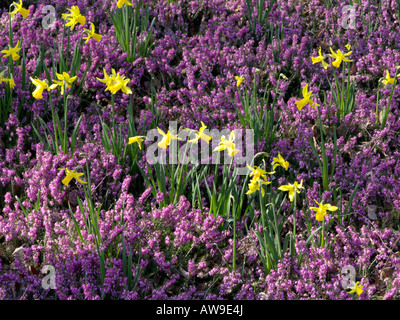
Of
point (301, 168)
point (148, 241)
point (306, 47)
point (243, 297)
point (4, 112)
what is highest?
point (306, 47)

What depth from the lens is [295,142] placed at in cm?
331

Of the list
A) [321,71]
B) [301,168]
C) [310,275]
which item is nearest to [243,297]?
[310,275]

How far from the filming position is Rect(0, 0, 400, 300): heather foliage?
2.59 meters

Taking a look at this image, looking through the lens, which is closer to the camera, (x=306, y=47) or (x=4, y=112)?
(x=4, y=112)

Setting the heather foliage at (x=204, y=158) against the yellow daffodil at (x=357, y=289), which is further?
the heather foliage at (x=204, y=158)

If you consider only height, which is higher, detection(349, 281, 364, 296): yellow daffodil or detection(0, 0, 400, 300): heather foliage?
detection(0, 0, 400, 300): heather foliage

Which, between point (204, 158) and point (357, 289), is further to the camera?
point (204, 158)

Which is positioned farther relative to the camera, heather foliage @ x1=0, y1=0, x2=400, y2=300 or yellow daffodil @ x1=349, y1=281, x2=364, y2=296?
heather foliage @ x1=0, y1=0, x2=400, y2=300

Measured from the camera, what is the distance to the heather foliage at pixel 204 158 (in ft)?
8.48

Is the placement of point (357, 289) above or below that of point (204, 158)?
below

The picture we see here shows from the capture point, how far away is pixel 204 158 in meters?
3.17

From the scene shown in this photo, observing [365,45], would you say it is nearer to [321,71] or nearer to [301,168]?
[321,71]

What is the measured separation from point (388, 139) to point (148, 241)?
1802 millimetres

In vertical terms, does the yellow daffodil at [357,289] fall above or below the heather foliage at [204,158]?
below
